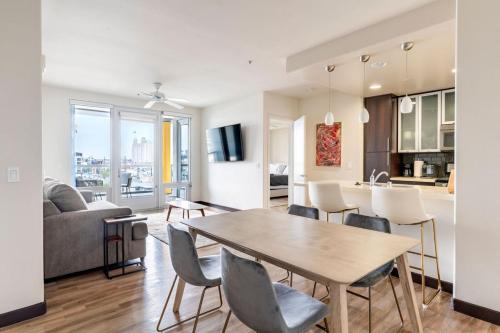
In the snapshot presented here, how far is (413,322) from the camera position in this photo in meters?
1.84

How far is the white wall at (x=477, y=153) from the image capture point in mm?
2139

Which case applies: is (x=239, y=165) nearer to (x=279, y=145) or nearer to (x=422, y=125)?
(x=422, y=125)

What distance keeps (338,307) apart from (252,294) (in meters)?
0.40

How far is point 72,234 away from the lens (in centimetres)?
288

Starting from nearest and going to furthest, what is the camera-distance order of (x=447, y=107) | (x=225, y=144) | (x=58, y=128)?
1. (x=447, y=107)
2. (x=58, y=128)
3. (x=225, y=144)

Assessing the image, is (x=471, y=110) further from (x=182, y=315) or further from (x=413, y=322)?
(x=182, y=315)

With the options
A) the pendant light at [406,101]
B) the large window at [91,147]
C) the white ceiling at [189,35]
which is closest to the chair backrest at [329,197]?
the pendant light at [406,101]

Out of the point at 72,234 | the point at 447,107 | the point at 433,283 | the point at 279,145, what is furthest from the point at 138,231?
the point at 279,145

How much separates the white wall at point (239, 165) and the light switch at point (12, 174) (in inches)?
169

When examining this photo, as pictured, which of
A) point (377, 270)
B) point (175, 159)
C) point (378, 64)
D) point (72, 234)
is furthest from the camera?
point (175, 159)

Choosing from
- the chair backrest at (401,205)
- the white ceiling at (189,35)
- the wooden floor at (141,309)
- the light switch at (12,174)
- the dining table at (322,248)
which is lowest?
the wooden floor at (141,309)

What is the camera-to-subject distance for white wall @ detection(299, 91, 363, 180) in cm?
554

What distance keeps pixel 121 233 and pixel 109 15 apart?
7.63 ft

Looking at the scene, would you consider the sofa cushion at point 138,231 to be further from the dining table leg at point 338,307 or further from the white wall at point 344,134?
the white wall at point 344,134
